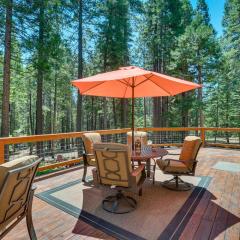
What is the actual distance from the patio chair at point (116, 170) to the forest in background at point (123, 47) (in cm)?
656

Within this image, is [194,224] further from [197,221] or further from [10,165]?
[10,165]

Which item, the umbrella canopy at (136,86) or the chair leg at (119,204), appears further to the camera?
the umbrella canopy at (136,86)

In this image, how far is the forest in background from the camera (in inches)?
341

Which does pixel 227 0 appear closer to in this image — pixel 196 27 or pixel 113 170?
pixel 196 27

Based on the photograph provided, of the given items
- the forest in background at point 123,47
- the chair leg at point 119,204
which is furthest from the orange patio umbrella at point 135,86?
the forest in background at point 123,47

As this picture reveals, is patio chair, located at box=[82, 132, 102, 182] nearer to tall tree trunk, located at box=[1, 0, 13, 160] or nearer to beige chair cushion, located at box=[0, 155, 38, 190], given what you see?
beige chair cushion, located at box=[0, 155, 38, 190]

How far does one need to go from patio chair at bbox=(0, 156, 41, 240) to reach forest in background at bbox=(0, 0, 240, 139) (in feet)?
22.8

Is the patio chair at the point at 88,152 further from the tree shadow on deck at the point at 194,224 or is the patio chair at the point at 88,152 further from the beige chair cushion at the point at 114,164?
the tree shadow on deck at the point at 194,224

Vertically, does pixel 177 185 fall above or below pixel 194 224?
above

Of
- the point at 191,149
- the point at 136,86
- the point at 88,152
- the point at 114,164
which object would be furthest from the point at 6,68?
the point at 191,149

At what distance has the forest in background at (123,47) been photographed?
28.4ft

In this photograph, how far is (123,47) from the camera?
1380 centimetres

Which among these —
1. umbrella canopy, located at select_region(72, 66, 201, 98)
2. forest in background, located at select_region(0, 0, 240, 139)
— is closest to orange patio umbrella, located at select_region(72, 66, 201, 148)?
umbrella canopy, located at select_region(72, 66, 201, 98)

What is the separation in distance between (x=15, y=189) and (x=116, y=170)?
4.64 ft
